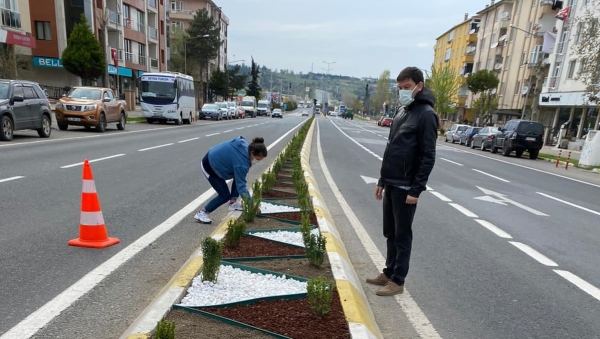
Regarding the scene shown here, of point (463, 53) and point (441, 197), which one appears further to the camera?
point (463, 53)

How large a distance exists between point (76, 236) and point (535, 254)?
5795 mm

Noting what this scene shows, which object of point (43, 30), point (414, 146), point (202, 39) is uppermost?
point (202, 39)

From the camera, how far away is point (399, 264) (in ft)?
12.1

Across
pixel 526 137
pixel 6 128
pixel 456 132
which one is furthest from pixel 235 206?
pixel 456 132

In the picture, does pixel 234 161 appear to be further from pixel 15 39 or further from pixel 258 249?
pixel 15 39

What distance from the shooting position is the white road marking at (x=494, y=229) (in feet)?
19.4

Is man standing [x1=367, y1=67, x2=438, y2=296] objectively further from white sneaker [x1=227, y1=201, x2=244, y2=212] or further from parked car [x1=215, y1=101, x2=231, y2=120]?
parked car [x1=215, y1=101, x2=231, y2=120]

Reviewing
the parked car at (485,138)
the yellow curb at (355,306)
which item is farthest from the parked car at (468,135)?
the yellow curb at (355,306)

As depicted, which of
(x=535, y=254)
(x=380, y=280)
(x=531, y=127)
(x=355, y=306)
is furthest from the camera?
(x=531, y=127)

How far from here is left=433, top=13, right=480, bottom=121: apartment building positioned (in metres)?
58.9

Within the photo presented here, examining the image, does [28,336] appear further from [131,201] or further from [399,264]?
[131,201]

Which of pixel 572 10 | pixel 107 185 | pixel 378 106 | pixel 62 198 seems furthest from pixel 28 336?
pixel 378 106

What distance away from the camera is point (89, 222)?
4.43 m

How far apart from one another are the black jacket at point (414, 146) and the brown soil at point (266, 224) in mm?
1837
